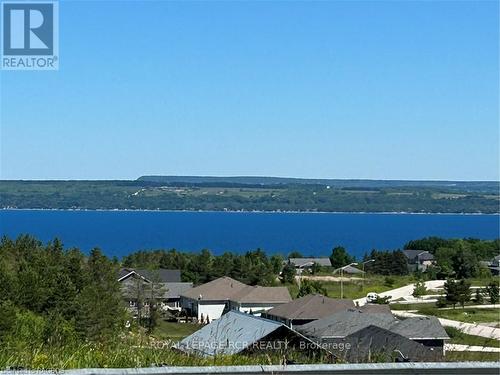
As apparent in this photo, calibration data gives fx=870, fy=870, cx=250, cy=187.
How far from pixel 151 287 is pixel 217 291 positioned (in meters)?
7.81

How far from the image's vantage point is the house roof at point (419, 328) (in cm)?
2218

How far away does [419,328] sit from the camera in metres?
24.0

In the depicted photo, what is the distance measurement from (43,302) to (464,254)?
152ft

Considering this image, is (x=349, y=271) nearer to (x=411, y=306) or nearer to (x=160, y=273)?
(x=160, y=273)

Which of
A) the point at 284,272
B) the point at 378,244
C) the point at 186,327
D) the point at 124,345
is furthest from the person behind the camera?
the point at 378,244

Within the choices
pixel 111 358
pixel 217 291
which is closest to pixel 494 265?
pixel 217 291

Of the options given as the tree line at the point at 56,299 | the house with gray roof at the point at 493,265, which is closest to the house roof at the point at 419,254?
the house with gray roof at the point at 493,265

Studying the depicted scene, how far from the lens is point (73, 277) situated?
2447 centimetres

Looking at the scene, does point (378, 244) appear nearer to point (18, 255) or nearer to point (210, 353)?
point (18, 255)

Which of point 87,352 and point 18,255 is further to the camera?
point 18,255

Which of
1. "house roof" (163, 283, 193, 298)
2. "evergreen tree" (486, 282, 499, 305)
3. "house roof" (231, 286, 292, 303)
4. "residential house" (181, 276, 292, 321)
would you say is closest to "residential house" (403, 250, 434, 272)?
"evergreen tree" (486, 282, 499, 305)

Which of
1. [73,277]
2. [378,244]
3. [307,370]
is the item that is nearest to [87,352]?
[307,370]

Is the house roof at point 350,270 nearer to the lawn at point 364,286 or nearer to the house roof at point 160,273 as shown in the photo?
the lawn at point 364,286

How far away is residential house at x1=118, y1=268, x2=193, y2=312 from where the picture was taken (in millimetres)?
36656
